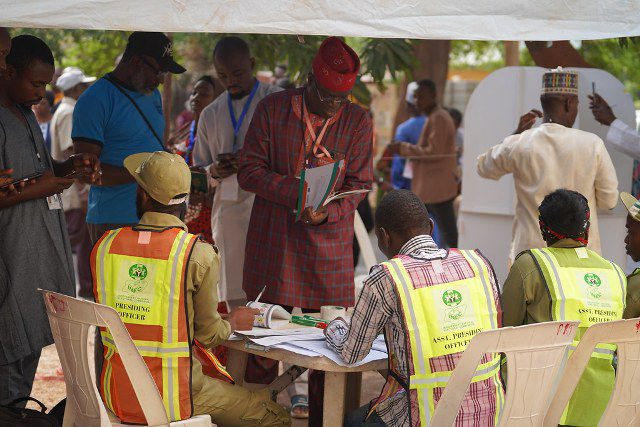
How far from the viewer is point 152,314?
11.5ft

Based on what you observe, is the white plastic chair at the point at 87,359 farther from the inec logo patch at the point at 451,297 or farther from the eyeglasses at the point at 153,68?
the eyeglasses at the point at 153,68

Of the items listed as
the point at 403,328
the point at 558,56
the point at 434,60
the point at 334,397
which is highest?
the point at 434,60

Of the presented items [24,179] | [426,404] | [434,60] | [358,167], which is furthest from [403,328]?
[434,60]

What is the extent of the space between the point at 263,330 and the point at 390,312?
82cm

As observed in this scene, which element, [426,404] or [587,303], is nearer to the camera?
[426,404]

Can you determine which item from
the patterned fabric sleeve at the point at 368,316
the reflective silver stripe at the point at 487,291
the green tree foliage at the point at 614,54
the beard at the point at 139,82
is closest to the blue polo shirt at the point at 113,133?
the beard at the point at 139,82

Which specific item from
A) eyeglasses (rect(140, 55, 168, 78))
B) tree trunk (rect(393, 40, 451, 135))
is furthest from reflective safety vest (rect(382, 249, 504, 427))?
tree trunk (rect(393, 40, 451, 135))

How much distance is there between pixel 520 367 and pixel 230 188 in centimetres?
300

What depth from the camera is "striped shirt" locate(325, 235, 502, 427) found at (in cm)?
331

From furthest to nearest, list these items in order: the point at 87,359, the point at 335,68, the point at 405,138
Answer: the point at 405,138
the point at 335,68
the point at 87,359

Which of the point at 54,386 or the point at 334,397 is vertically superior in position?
the point at 334,397

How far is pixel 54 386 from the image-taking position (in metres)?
6.36

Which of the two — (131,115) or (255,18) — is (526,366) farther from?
(131,115)

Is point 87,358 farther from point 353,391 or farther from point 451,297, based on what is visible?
point 353,391
